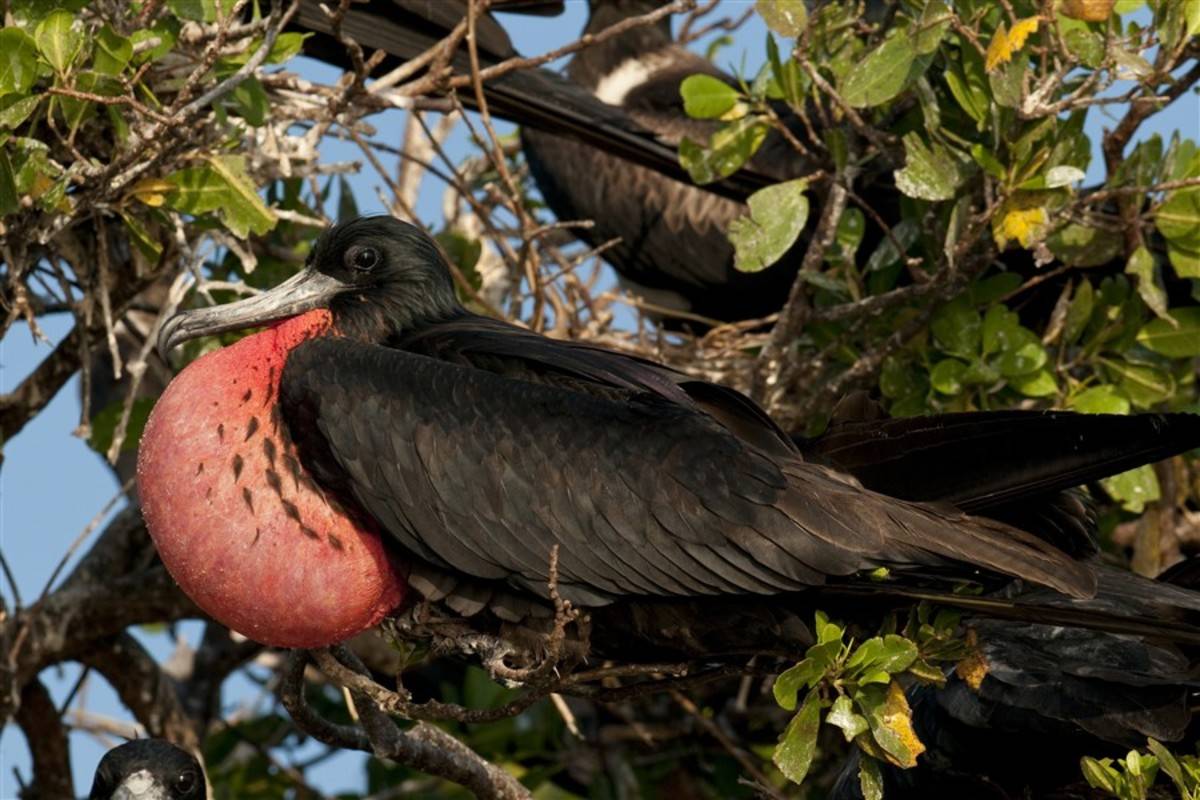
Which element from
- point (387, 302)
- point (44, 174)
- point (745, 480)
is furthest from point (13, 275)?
point (745, 480)

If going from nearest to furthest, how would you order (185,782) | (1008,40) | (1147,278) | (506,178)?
1. (1008,40)
2. (1147,278)
3. (185,782)
4. (506,178)

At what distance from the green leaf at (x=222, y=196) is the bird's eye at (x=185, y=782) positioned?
105cm

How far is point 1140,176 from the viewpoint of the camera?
141 inches

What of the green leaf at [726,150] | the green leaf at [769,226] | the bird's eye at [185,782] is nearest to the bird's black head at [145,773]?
the bird's eye at [185,782]

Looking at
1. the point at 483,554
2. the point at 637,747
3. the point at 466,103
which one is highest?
the point at 466,103

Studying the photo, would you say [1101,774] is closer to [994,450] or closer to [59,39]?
[994,450]

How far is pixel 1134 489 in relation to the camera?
3.83m

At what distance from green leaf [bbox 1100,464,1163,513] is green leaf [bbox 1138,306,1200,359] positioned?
0.77ft

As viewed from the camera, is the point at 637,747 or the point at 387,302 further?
the point at 637,747

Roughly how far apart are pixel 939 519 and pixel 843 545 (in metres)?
0.16

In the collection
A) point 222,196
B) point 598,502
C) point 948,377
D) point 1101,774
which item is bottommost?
point 1101,774

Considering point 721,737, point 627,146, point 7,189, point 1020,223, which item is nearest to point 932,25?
point 1020,223

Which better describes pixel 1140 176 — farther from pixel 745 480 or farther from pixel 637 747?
pixel 637 747

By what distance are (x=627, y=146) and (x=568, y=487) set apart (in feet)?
6.14
